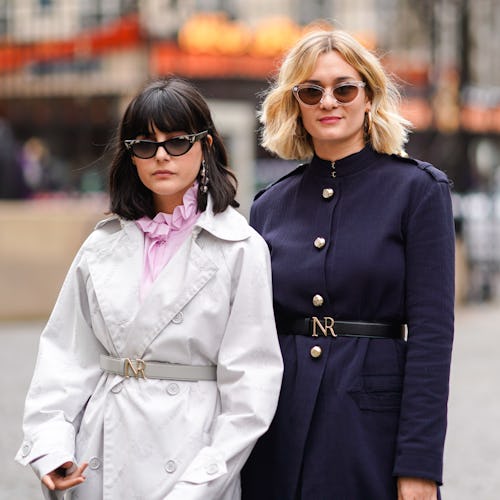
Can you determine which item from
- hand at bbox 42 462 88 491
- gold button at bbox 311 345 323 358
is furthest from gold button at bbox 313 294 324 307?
hand at bbox 42 462 88 491

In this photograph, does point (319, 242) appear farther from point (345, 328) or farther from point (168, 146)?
point (168, 146)

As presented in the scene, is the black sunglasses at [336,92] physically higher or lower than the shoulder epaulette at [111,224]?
higher

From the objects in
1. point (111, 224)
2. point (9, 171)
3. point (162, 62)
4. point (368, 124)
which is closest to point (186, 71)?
point (162, 62)

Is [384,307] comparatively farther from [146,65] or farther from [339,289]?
[146,65]

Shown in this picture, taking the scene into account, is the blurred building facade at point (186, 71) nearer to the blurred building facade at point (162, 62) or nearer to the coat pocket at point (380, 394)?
the blurred building facade at point (162, 62)

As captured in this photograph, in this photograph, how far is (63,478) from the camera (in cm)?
303

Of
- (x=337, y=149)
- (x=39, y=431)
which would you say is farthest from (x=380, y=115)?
(x=39, y=431)

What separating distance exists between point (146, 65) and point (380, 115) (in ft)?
31.6

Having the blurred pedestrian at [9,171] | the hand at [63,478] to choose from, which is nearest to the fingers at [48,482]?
the hand at [63,478]

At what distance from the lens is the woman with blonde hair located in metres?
3.08

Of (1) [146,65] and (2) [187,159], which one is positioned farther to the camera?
(1) [146,65]

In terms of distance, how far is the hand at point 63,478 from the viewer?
Result: 299 centimetres

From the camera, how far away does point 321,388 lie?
3197 millimetres

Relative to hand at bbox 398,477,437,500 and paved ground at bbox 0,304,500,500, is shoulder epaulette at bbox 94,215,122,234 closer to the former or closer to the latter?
hand at bbox 398,477,437,500
